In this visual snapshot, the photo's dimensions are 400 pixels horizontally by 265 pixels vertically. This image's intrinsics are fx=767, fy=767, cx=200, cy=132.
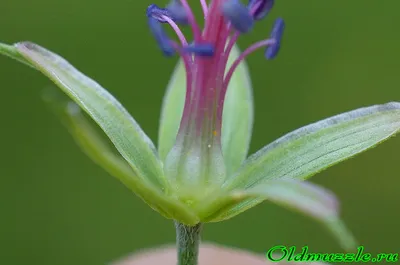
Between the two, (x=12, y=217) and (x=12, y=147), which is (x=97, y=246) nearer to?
(x=12, y=217)

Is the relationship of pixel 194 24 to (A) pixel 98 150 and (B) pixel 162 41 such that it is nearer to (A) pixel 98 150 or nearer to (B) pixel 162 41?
(B) pixel 162 41

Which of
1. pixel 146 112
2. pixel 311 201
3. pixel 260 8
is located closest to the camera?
pixel 311 201

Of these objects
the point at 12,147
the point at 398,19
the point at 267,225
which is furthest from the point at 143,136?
the point at 398,19

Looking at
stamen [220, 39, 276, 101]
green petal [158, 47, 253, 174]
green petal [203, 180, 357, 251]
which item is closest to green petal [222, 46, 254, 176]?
green petal [158, 47, 253, 174]

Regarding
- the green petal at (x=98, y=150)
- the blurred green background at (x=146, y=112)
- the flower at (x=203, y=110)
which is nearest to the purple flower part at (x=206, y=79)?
the flower at (x=203, y=110)

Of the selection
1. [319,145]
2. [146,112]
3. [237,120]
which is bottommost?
[319,145]

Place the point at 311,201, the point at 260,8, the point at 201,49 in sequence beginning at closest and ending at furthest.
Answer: the point at 311,201, the point at 201,49, the point at 260,8

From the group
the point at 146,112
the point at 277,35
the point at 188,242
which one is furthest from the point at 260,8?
the point at 146,112
